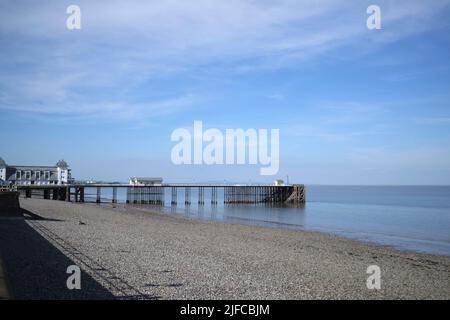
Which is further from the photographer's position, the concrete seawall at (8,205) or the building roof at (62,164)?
the building roof at (62,164)

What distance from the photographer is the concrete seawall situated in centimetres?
2272

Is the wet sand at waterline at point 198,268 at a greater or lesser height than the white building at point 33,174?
lesser

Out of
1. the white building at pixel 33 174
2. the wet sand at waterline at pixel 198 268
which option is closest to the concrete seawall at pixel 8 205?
the wet sand at waterline at pixel 198 268

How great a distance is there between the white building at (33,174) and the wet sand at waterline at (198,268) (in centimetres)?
6640

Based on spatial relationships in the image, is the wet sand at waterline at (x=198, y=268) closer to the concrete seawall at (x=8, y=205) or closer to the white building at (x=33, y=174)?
the concrete seawall at (x=8, y=205)

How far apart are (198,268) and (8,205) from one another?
50.7 ft

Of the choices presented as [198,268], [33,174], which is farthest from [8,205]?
[33,174]

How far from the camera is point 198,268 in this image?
37.9 feet

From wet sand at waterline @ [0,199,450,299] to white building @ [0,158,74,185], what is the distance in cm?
6640

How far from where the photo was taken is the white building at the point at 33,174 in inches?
3103

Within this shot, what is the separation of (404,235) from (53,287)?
2297 cm

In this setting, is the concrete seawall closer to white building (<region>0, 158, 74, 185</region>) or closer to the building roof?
→ white building (<region>0, 158, 74, 185</region>)

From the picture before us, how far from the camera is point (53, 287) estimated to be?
27.2 ft

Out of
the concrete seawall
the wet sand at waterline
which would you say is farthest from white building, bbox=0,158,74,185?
the wet sand at waterline
